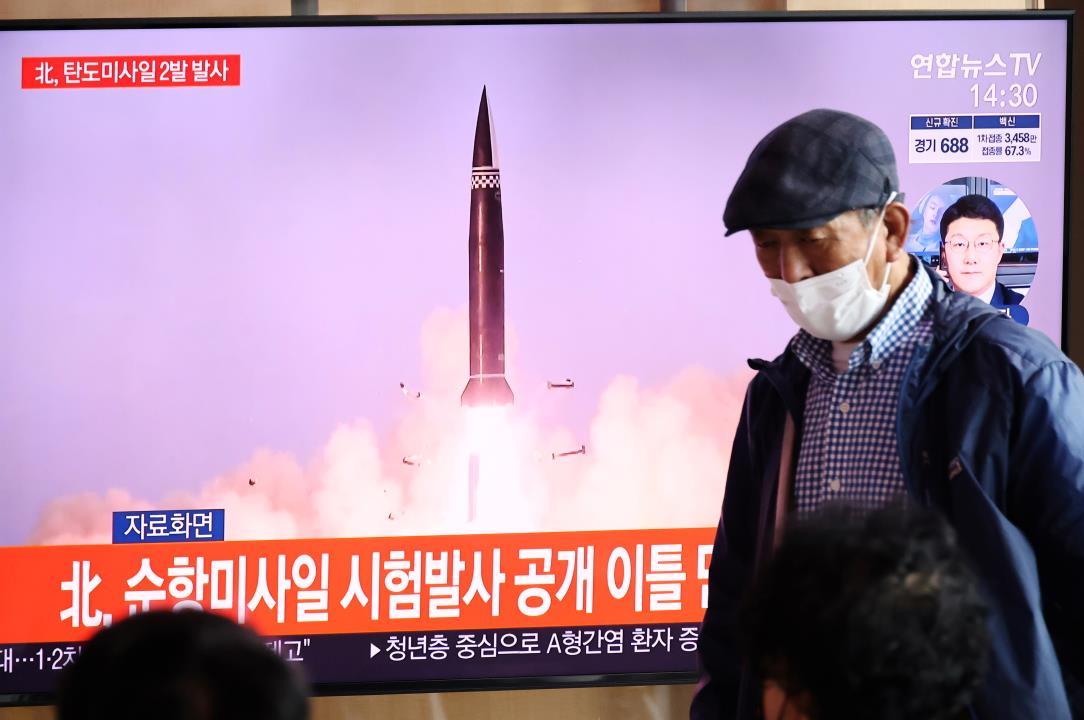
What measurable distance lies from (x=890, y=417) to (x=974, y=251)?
1356 millimetres

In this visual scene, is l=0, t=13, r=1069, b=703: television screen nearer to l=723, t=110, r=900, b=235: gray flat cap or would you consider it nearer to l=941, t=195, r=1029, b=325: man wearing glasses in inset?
l=941, t=195, r=1029, b=325: man wearing glasses in inset

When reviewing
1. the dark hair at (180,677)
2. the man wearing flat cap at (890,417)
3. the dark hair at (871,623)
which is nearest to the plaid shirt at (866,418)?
the man wearing flat cap at (890,417)

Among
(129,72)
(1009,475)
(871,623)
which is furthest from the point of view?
(129,72)

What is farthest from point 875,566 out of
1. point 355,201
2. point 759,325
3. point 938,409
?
point 355,201

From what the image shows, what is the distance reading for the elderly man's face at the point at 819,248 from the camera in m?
1.48

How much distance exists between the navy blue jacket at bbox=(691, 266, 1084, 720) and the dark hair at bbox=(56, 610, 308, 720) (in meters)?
0.87

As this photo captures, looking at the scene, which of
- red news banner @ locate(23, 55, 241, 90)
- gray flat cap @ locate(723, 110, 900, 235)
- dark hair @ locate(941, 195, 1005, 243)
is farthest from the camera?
dark hair @ locate(941, 195, 1005, 243)

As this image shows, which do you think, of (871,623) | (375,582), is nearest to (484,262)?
(375,582)

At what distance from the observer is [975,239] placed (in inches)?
103

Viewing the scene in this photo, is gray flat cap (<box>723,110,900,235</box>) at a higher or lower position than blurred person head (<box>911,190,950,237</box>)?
lower

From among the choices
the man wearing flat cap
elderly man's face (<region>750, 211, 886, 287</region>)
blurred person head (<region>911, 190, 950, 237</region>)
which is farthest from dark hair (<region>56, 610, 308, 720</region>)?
blurred person head (<region>911, 190, 950, 237</region>)

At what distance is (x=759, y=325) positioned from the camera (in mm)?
2625

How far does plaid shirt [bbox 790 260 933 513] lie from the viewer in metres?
1.44

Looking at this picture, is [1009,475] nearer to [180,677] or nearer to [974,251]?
[180,677]
